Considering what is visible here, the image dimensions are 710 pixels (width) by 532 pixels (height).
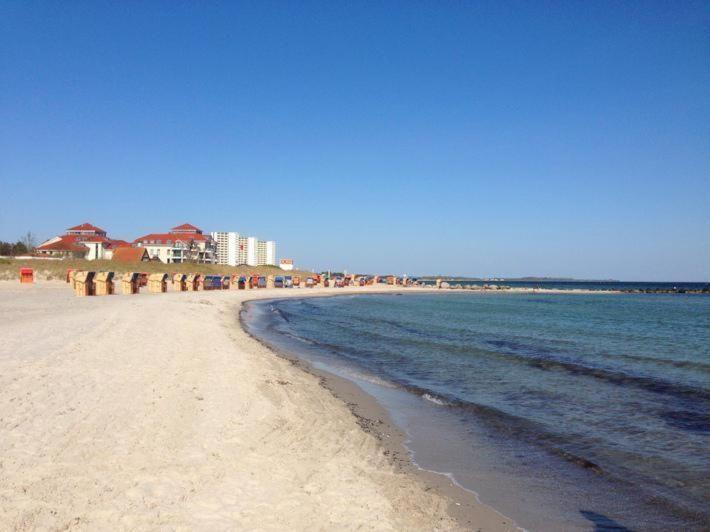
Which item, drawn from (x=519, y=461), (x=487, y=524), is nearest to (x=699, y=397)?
(x=519, y=461)

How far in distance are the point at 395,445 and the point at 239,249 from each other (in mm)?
154700

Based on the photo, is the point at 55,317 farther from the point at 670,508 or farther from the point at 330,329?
the point at 670,508

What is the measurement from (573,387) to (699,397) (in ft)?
7.27

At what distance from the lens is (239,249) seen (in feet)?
515


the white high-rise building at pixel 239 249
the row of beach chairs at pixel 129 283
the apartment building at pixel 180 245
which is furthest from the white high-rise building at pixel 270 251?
the row of beach chairs at pixel 129 283

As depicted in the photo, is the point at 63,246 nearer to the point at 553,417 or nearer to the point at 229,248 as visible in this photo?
the point at 229,248

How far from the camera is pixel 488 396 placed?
31.6 feet

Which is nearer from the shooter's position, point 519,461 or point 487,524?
point 487,524

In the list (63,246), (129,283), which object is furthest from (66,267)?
(63,246)

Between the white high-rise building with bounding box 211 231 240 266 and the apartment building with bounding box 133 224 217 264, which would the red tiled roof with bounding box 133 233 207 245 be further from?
the white high-rise building with bounding box 211 231 240 266

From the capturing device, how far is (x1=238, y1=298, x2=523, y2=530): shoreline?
4.59 metres

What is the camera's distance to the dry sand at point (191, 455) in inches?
157

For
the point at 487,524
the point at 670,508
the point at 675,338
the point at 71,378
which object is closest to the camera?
the point at 487,524

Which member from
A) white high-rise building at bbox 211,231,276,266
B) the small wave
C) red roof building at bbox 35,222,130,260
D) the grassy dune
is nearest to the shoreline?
the small wave
